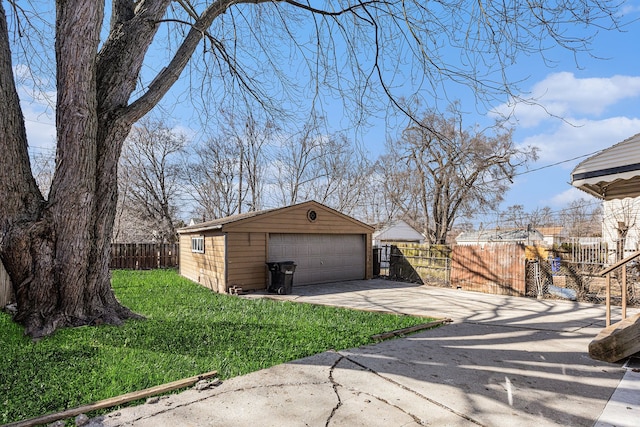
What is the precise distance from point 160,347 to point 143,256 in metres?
13.2

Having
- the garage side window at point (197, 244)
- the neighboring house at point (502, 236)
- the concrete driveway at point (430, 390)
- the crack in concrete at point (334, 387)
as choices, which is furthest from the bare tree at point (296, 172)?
the crack in concrete at point (334, 387)

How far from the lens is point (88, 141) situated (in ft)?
16.3

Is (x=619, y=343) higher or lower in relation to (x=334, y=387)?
higher

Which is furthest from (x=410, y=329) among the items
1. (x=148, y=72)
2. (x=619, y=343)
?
(x=148, y=72)

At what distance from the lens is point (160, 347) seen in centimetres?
426

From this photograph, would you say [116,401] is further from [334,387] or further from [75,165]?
[75,165]

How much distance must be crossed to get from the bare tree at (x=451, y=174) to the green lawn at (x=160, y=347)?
10.8 m

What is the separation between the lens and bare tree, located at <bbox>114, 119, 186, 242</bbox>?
20.4 metres

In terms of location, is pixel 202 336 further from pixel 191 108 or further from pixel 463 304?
pixel 463 304

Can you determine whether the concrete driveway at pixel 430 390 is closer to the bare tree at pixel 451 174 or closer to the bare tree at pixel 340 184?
the bare tree at pixel 451 174

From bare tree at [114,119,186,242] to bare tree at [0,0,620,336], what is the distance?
1586 cm

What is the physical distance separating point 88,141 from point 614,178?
637 cm

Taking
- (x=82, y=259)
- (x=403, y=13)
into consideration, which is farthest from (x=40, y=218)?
(x=403, y=13)

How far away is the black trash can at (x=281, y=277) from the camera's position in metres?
9.91
